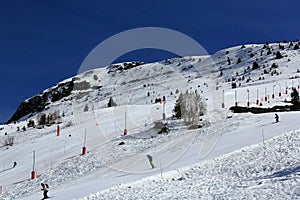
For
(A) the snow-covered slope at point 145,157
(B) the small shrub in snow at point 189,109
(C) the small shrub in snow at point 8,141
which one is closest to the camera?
(A) the snow-covered slope at point 145,157

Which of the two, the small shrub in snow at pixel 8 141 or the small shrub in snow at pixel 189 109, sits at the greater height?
the small shrub in snow at pixel 189 109

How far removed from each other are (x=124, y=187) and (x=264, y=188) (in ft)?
19.9

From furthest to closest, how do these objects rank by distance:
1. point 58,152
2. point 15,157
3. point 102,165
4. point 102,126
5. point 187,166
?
1. point 102,126
2. point 15,157
3. point 58,152
4. point 102,165
5. point 187,166

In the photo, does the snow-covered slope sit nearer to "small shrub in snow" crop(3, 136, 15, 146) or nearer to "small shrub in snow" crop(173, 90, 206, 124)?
"small shrub in snow" crop(3, 136, 15, 146)

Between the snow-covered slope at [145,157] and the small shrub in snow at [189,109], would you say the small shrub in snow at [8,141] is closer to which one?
the snow-covered slope at [145,157]

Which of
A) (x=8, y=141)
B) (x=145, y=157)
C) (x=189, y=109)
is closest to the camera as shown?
(x=145, y=157)

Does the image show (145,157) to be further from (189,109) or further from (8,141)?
(8,141)

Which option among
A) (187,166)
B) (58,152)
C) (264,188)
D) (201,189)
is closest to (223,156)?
(187,166)

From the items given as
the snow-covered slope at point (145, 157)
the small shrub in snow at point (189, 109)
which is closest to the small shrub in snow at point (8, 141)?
the snow-covered slope at point (145, 157)

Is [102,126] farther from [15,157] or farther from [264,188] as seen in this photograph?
[264,188]

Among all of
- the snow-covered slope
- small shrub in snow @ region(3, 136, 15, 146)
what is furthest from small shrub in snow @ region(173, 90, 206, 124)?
small shrub in snow @ region(3, 136, 15, 146)

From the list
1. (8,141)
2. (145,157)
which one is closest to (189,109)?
(145,157)

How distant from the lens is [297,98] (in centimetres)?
3456

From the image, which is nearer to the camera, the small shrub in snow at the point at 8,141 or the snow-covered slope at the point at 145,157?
the snow-covered slope at the point at 145,157
